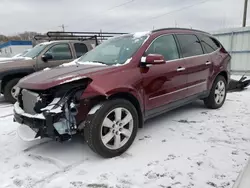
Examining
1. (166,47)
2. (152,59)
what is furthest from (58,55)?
(152,59)

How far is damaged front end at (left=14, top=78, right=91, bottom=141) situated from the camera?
2.59 meters

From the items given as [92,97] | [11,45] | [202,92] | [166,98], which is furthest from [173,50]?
[11,45]

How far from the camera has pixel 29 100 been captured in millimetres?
2924

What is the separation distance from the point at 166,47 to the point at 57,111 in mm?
2229

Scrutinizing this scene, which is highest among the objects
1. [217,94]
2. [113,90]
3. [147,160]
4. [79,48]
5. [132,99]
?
[79,48]

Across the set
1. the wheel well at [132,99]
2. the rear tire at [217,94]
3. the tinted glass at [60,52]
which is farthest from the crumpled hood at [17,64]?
the rear tire at [217,94]

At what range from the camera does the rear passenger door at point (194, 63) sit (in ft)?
13.5

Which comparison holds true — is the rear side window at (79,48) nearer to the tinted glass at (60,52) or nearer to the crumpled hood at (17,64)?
the tinted glass at (60,52)

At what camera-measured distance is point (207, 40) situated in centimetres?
488

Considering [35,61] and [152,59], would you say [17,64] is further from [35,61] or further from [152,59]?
[152,59]

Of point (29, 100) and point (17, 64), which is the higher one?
point (17, 64)

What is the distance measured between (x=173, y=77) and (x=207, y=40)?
1751 millimetres

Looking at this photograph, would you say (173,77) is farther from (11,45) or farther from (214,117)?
(11,45)

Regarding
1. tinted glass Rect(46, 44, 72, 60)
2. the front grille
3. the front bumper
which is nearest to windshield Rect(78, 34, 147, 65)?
the front grille
